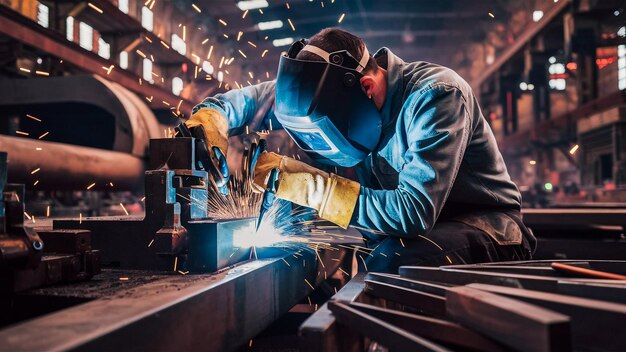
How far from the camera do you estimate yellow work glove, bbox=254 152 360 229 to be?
5.22 ft

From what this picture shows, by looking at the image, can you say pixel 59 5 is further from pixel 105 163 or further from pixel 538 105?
pixel 538 105

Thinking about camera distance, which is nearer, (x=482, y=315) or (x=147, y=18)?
(x=482, y=315)

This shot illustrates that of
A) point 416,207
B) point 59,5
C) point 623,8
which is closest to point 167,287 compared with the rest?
point 416,207

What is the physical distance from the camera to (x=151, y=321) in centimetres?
87

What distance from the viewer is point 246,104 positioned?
7.58 feet

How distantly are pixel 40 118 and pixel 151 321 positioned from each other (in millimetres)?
Result: 3702

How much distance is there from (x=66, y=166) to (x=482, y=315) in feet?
8.18

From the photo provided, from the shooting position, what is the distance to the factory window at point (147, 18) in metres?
Answer: 9.02

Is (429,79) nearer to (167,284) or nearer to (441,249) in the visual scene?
(441,249)

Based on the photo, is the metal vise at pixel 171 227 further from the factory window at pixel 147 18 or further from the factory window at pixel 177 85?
the factory window at pixel 177 85

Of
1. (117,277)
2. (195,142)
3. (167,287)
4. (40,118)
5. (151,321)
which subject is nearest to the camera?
(151,321)

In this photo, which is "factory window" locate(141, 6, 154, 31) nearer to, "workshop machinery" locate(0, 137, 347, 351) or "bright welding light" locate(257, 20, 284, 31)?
"bright welding light" locate(257, 20, 284, 31)

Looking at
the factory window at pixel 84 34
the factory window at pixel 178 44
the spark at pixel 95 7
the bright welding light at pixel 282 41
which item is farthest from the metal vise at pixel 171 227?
the factory window at pixel 178 44

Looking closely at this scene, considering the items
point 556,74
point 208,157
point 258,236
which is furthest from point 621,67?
point 208,157
